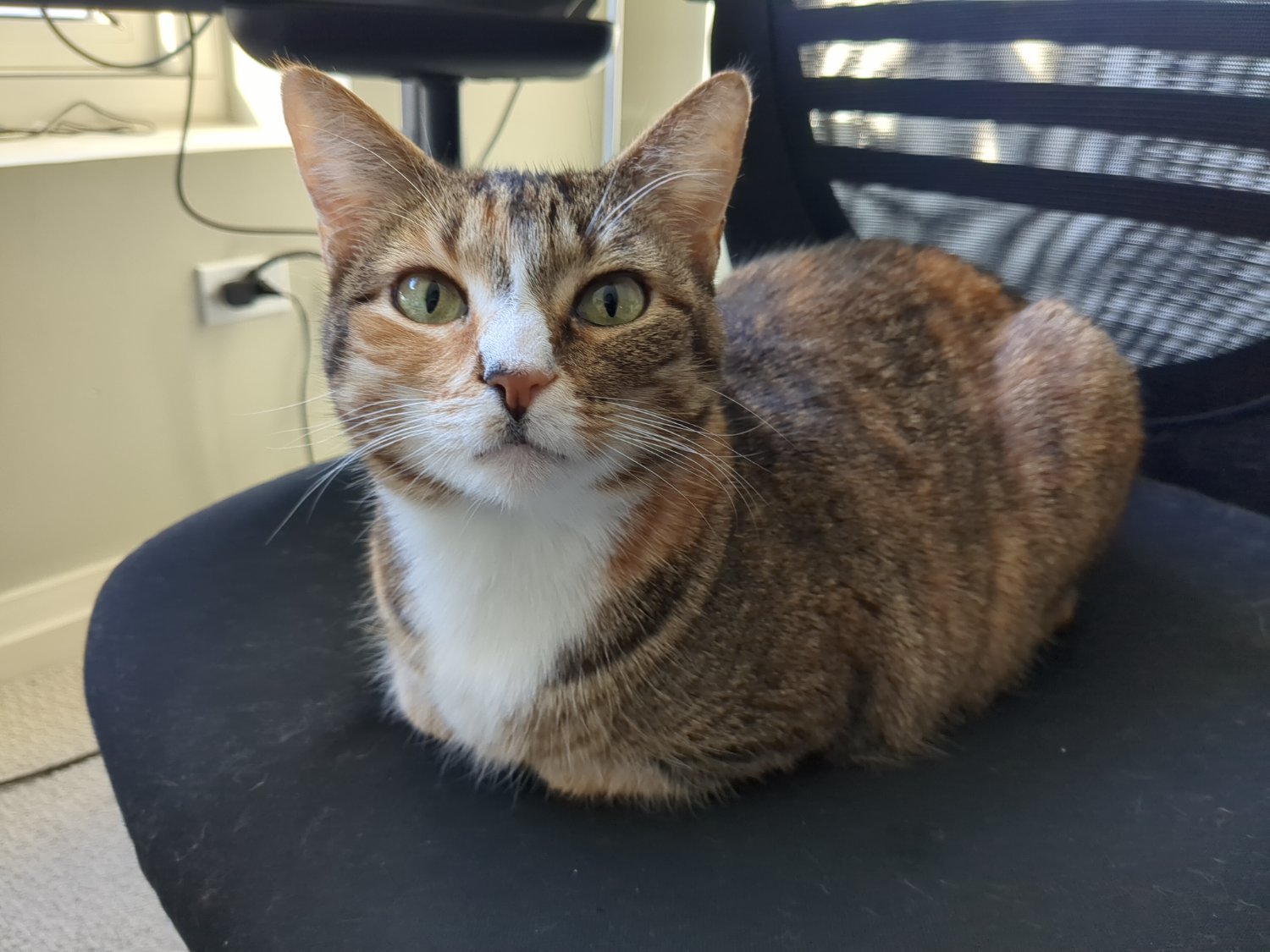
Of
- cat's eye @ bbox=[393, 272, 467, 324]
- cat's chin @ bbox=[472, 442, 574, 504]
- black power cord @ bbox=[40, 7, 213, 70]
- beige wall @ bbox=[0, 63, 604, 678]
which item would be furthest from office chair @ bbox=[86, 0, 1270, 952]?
black power cord @ bbox=[40, 7, 213, 70]

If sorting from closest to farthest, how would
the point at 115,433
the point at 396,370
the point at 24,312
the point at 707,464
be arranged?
1. the point at 396,370
2. the point at 707,464
3. the point at 24,312
4. the point at 115,433

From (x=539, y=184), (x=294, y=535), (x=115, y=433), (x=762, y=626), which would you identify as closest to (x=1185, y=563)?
(x=762, y=626)

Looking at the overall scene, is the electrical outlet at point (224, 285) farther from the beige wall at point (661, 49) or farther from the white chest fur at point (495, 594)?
the white chest fur at point (495, 594)

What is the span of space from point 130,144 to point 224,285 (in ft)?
0.83

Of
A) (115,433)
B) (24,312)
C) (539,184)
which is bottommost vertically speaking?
A: (115,433)

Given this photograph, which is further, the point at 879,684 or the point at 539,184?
the point at 879,684

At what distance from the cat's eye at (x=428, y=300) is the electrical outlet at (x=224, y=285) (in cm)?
103

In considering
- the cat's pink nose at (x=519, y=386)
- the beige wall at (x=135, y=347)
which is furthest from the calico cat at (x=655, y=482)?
the beige wall at (x=135, y=347)

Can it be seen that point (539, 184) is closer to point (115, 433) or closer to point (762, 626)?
point (762, 626)

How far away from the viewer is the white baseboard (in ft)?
5.43

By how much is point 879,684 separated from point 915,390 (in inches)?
12.6

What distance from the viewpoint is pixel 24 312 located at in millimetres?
1488

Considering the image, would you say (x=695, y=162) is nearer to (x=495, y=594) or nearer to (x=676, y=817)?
(x=495, y=594)

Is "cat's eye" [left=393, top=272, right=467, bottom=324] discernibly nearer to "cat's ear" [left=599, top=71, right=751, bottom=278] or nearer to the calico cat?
the calico cat
